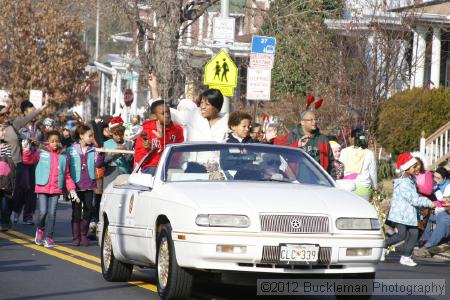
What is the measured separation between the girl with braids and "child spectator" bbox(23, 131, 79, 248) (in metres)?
0.21

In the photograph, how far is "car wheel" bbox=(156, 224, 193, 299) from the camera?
35.3 ft

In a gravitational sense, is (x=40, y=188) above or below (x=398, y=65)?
below

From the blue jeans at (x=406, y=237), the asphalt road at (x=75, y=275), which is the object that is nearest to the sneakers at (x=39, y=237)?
the asphalt road at (x=75, y=275)

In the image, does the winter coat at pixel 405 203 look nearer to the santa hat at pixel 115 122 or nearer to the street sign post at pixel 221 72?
the santa hat at pixel 115 122

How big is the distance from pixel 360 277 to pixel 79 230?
7.30 metres

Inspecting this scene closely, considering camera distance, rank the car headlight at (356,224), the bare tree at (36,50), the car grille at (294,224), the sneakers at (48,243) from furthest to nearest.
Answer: the bare tree at (36,50)
the sneakers at (48,243)
the car headlight at (356,224)
the car grille at (294,224)

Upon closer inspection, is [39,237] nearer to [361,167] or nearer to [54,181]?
[54,181]

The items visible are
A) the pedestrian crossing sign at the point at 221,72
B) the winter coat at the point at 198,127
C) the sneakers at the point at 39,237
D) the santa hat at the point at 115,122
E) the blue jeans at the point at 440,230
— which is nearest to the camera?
the winter coat at the point at 198,127

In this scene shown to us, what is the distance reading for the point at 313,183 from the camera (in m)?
11.9

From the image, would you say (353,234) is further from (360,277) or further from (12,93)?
(12,93)

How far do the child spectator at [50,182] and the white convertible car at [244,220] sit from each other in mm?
5457

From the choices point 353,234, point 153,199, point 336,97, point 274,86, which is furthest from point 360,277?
point 274,86

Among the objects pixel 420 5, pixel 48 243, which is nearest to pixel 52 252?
pixel 48 243

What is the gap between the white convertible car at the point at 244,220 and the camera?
10.5 metres
